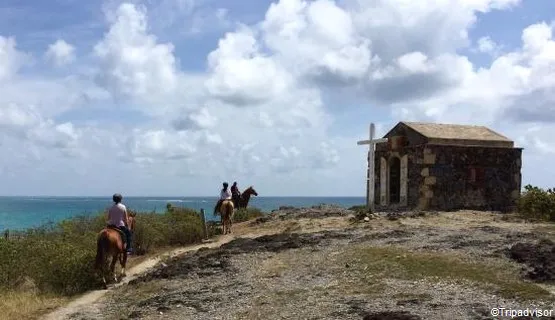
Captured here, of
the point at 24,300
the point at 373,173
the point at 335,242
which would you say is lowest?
the point at 24,300

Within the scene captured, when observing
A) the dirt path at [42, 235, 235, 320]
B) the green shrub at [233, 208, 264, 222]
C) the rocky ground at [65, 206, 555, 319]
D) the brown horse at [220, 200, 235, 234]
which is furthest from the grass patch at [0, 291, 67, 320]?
the green shrub at [233, 208, 264, 222]

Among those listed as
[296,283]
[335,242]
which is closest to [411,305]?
[296,283]

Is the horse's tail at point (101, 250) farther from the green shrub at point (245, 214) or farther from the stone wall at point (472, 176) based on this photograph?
the green shrub at point (245, 214)

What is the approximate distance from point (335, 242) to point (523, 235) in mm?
5322

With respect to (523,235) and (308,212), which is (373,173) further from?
(523,235)

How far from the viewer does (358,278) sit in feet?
43.0

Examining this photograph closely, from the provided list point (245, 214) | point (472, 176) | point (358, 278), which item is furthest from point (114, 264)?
point (472, 176)

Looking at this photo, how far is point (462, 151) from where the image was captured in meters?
25.7

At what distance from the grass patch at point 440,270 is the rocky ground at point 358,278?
0.08ft

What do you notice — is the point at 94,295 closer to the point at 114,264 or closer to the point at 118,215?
the point at 114,264

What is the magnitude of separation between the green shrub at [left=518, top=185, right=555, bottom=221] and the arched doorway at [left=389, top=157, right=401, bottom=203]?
5786 millimetres

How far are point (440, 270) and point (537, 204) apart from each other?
11.9 meters

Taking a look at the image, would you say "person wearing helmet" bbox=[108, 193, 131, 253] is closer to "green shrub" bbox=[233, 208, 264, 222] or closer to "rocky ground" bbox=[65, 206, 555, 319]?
"rocky ground" bbox=[65, 206, 555, 319]

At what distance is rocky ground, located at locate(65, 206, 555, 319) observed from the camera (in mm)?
10773
